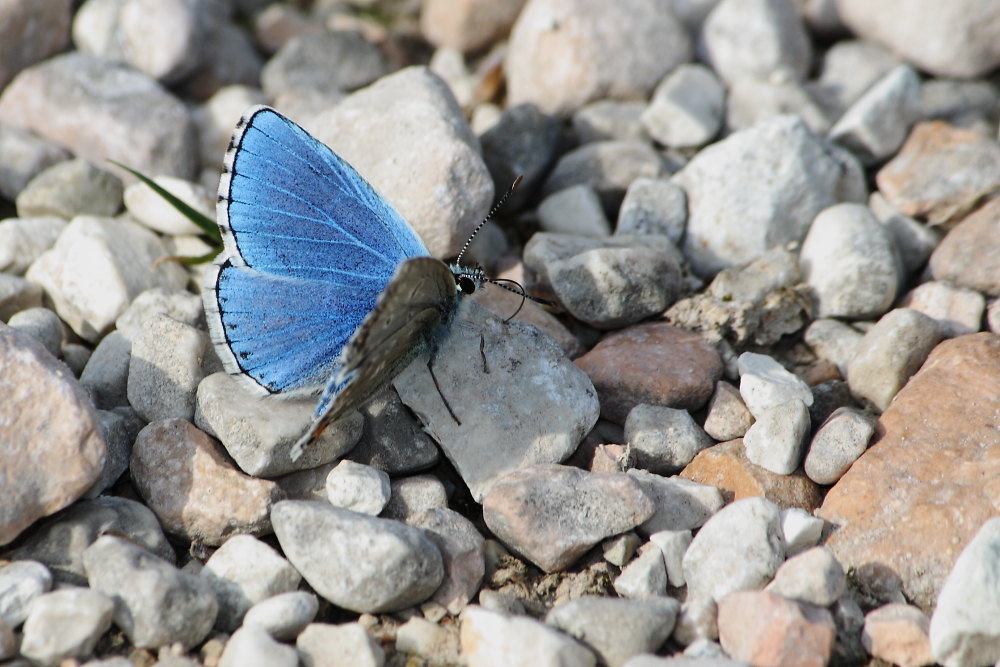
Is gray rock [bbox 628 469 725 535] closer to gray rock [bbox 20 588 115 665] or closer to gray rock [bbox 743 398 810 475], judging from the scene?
gray rock [bbox 743 398 810 475]

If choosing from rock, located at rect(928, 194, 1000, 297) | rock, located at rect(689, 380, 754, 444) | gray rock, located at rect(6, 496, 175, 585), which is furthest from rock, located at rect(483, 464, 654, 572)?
rock, located at rect(928, 194, 1000, 297)

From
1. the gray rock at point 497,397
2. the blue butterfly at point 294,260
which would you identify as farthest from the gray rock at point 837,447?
the blue butterfly at point 294,260

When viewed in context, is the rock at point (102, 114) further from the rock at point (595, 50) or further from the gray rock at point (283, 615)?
the gray rock at point (283, 615)

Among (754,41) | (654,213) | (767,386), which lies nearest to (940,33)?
(754,41)

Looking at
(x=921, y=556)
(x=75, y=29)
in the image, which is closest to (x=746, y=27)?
(x=921, y=556)

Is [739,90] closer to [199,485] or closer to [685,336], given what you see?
[685,336]

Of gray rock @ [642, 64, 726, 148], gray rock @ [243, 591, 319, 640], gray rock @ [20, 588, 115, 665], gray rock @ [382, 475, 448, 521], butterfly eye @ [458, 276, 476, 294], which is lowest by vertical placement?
gray rock @ [382, 475, 448, 521]
